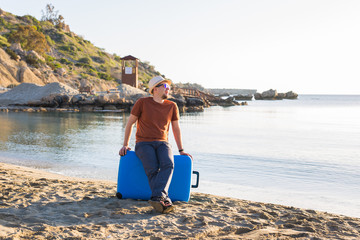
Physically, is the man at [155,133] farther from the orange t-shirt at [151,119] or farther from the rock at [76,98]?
the rock at [76,98]

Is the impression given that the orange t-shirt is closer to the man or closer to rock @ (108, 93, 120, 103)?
the man

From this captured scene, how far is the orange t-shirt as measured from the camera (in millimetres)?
4652

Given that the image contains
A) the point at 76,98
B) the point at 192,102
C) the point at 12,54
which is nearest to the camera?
the point at 76,98

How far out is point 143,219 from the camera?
4.01 metres

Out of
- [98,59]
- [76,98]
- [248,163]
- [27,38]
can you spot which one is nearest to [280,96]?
[98,59]

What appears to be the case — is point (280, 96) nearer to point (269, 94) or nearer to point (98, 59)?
point (269, 94)

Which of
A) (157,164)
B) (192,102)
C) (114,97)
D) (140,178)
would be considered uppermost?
(114,97)

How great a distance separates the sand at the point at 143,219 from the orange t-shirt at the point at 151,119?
2.95 feet

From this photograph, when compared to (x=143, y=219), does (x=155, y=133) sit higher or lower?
higher

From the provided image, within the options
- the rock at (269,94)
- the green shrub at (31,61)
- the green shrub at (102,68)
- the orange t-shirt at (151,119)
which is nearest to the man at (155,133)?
the orange t-shirt at (151,119)

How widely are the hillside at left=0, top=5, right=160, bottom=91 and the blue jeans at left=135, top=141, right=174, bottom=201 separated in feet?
141

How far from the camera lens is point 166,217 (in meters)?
4.14

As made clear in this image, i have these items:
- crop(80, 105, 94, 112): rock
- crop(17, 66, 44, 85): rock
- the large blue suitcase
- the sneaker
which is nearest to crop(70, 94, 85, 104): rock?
crop(80, 105, 94, 112): rock

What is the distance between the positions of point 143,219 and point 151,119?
1306 mm
